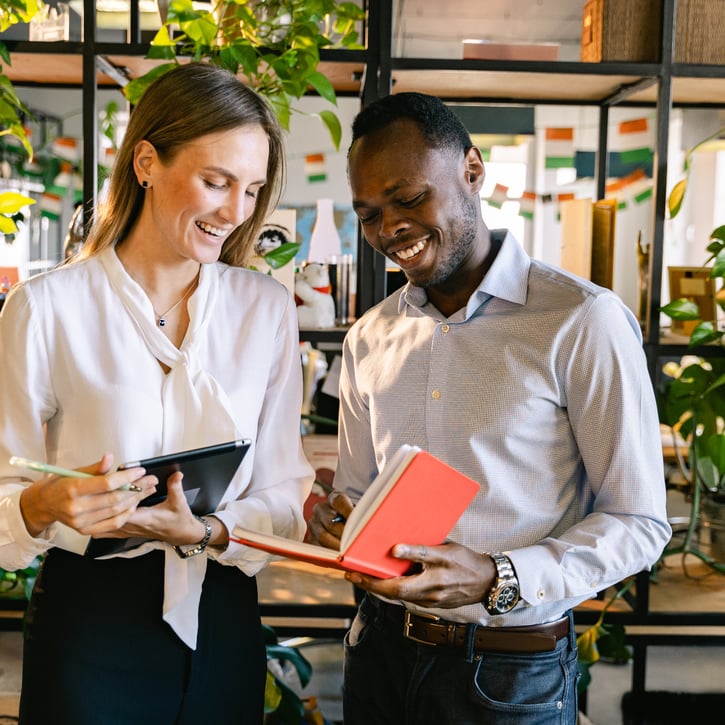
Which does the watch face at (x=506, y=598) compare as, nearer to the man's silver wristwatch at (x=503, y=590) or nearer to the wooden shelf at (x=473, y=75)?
the man's silver wristwatch at (x=503, y=590)

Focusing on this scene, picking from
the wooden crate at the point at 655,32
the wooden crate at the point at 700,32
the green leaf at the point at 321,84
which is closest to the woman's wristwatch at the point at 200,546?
the green leaf at the point at 321,84

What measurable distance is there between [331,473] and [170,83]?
4.36 feet

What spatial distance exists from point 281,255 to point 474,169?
72 centimetres

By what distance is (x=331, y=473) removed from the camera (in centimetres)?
243

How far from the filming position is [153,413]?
1.32 meters

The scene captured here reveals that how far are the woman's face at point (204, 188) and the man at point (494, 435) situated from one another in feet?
0.59

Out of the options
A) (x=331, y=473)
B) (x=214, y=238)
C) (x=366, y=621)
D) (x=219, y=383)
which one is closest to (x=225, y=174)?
(x=214, y=238)

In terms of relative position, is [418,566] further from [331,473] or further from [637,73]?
[637,73]

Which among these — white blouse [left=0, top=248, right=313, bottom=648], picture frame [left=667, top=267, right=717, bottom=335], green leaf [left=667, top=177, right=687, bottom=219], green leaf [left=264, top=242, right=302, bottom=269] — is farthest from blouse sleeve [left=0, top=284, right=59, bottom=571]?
picture frame [left=667, top=267, right=717, bottom=335]

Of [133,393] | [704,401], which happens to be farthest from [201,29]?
[704,401]

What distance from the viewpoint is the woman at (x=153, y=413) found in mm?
1290

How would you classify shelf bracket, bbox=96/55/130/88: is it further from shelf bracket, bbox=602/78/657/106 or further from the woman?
shelf bracket, bbox=602/78/657/106

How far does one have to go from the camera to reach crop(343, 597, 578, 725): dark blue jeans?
1274 millimetres

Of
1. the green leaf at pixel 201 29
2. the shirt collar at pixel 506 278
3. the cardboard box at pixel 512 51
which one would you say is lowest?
→ the shirt collar at pixel 506 278
